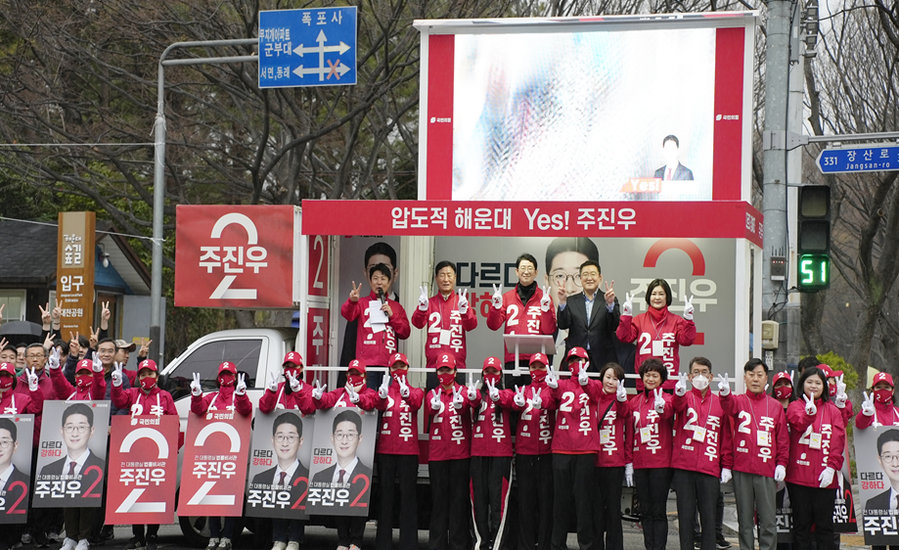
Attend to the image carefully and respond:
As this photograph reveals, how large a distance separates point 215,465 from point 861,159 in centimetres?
860

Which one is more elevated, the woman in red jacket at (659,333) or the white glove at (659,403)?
the woman in red jacket at (659,333)

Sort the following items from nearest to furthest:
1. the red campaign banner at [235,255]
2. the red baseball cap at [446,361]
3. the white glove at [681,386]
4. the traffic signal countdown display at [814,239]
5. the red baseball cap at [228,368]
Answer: the white glove at [681,386] → the red baseball cap at [446,361] → the red baseball cap at [228,368] → the red campaign banner at [235,255] → the traffic signal countdown display at [814,239]

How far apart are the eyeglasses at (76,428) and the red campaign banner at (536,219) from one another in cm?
273

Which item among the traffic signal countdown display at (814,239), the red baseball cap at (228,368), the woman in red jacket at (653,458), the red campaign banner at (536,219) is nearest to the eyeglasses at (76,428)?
the red baseball cap at (228,368)

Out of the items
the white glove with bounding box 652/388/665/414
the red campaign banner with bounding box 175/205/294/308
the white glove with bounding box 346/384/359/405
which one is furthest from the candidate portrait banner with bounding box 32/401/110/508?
the white glove with bounding box 652/388/665/414

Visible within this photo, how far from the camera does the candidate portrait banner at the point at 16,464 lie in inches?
374

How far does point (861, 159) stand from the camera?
12.9 metres

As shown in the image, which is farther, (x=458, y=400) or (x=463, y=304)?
(x=463, y=304)

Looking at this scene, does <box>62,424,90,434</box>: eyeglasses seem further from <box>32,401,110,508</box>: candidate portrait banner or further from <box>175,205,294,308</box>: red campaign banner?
<box>175,205,294,308</box>: red campaign banner

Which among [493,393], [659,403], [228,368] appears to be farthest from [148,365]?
[659,403]

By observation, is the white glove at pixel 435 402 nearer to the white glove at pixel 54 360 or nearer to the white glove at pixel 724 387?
the white glove at pixel 724 387

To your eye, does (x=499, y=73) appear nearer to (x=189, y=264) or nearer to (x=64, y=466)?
(x=189, y=264)

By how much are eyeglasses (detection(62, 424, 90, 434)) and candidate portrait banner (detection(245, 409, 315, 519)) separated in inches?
63.1

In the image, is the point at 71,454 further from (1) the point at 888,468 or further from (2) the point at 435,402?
(1) the point at 888,468
